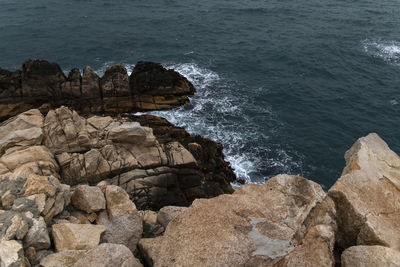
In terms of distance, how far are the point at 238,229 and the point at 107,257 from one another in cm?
602

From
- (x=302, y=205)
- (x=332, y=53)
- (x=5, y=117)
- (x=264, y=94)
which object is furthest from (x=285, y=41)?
(x=302, y=205)

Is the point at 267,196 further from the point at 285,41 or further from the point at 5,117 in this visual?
the point at 285,41

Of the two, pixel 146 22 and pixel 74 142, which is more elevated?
pixel 146 22

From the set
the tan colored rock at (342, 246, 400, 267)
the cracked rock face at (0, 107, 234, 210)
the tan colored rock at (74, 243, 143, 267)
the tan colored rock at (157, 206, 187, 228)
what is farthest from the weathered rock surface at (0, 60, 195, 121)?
the tan colored rock at (342, 246, 400, 267)

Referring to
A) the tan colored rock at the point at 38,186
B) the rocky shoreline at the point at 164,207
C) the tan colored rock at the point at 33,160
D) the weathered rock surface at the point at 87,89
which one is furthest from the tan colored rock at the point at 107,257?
the weathered rock surface at the point at 87,89

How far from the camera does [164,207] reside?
2373cm

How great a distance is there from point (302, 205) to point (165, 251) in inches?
324

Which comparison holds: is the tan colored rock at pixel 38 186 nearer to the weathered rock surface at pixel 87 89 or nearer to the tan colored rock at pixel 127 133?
the tan colored rock at pixel 127 133

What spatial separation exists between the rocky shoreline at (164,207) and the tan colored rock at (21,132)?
9 centimetres

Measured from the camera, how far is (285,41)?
70688 millimetres

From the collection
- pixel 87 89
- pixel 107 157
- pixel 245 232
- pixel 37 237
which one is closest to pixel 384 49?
pixel 87 89

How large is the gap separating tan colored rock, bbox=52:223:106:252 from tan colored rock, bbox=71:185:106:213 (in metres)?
2.84

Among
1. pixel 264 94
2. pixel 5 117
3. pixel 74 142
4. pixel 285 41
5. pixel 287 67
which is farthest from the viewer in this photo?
pixel 285 41

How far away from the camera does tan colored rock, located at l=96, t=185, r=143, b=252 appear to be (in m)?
20.3
